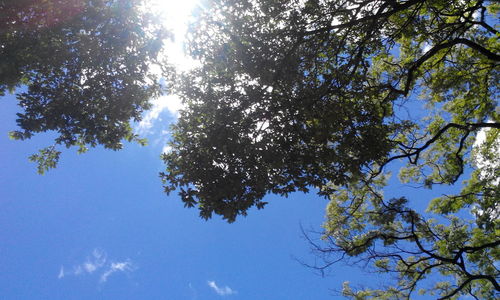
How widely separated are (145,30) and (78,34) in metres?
1.94

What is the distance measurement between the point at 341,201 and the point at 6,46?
13575 mm

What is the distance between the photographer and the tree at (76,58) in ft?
27.6

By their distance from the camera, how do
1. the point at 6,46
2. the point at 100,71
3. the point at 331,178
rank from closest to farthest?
the point at 6,46 → the point at 331,178 → the point at 100,71

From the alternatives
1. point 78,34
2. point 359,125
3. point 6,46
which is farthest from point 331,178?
point 6,46

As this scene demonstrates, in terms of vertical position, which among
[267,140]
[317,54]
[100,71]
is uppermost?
[317,54]

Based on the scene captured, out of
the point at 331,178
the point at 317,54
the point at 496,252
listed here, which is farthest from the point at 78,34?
the point at 496,252

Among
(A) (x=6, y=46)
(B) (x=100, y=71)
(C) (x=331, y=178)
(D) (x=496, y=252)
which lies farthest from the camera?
(D) (x=496, y=252)

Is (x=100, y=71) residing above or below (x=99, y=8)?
below

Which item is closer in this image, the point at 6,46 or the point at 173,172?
the point at 6,46

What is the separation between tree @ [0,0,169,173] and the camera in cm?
840

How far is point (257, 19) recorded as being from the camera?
9.25 m

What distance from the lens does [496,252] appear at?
14711mm

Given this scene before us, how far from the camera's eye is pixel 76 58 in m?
9.44

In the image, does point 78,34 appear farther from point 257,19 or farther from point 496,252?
point 496,252
